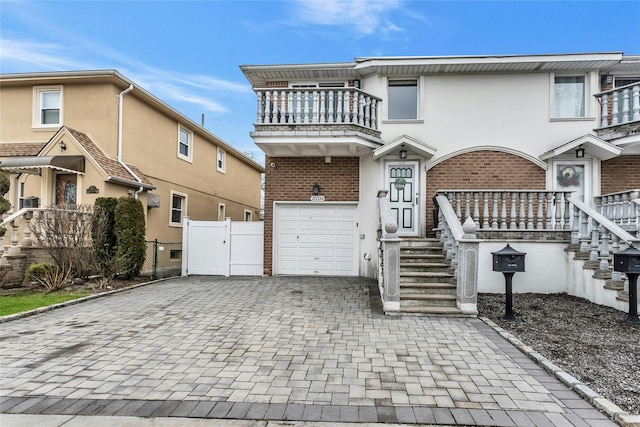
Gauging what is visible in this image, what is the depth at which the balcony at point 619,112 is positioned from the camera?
877cm

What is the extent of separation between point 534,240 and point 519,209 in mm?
852

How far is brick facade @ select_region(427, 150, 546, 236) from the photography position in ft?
31.9

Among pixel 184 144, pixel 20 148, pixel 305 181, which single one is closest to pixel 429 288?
pixel 305 181

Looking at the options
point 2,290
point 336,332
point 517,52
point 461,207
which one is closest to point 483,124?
point 517,52

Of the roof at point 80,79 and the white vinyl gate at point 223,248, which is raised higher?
the roof at point 80,79

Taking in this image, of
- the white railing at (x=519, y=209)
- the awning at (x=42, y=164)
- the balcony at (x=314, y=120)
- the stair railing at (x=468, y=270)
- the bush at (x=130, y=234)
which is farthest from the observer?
the awning at (x=42, y=164)

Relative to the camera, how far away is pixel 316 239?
34.7 ft

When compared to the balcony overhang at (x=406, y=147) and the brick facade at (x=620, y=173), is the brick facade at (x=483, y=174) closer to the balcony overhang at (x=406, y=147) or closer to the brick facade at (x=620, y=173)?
the balcony overhang at (x=406, y=147)

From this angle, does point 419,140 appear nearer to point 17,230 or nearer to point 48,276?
point 48,276

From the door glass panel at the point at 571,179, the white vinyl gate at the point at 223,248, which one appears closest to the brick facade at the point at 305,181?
the white vinyl gate at the point at 223,248

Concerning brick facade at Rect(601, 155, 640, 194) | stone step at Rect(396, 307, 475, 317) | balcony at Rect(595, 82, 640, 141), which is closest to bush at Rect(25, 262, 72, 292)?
stone step at Rect(396, 307, 475, 317)

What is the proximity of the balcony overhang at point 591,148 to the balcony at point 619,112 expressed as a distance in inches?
19.6

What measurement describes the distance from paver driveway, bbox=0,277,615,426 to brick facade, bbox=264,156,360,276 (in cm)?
432

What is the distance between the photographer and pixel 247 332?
5254 millimetres
